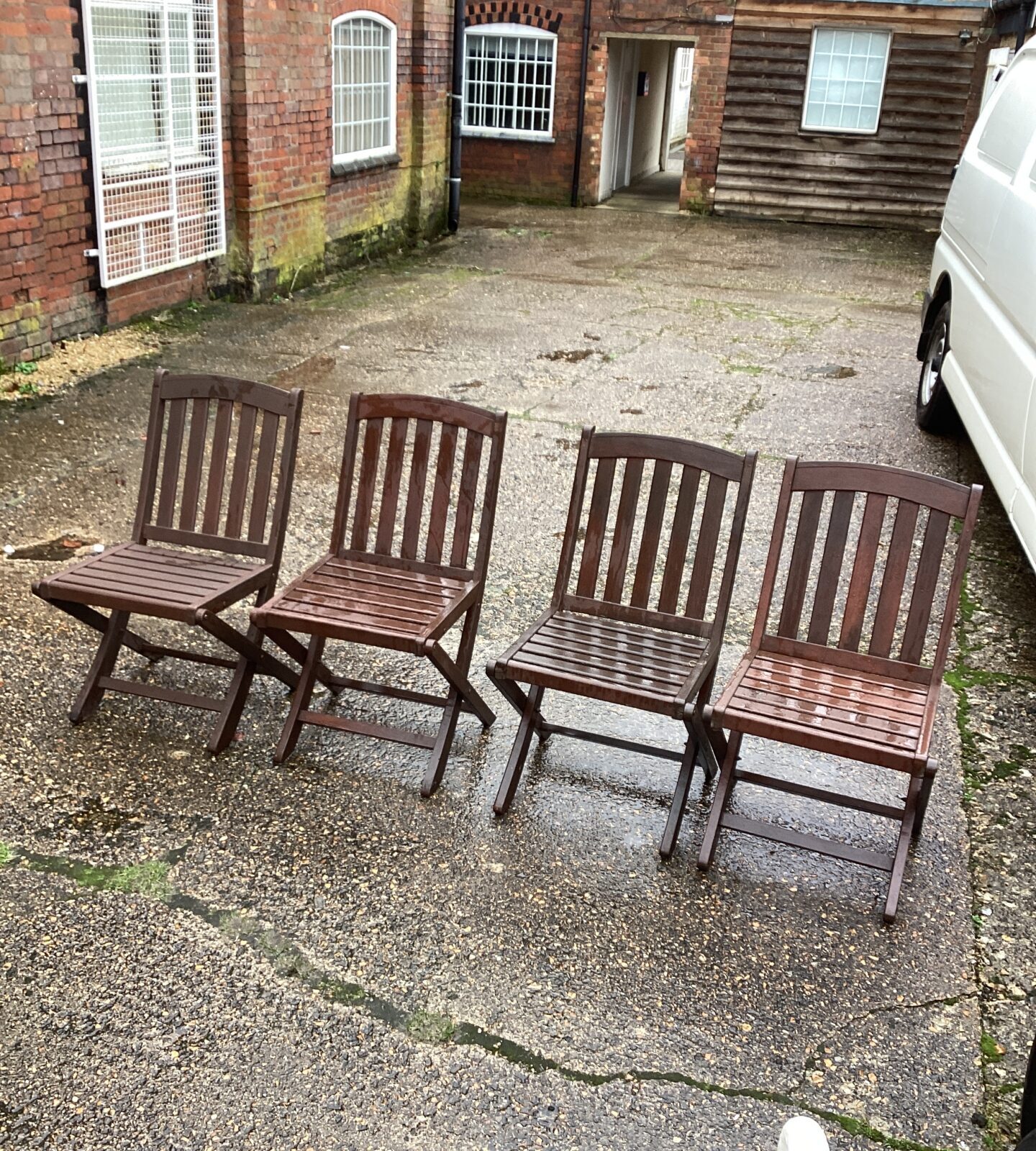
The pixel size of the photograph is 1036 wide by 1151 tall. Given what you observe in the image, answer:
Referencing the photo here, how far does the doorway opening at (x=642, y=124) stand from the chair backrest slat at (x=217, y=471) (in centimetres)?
1471

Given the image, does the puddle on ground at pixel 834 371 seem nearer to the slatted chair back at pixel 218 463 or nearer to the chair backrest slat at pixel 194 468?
the slatted chair back at pixel 218 463

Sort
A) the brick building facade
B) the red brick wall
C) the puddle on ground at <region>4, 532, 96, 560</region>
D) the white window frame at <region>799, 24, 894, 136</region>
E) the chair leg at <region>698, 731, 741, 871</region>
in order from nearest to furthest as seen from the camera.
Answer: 1. the chair leg at <region>698, 731, 741, 871</region>
2. the puddle on ground at <region>4, 532, 96, 560</region>
3. the brick building facade
4. the white window frame at <region>799, 24, 894, 136</region>
5. the red brick wall

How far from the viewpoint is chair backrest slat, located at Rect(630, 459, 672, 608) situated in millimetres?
3824

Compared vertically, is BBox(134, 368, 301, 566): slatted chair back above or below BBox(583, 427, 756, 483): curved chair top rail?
below

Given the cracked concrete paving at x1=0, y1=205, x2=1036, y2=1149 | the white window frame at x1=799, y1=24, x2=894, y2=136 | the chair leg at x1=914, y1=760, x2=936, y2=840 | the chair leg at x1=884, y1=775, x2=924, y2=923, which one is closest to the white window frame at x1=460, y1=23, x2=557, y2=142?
the white window frame at x1=799, y1=24, x2=894, y2=136

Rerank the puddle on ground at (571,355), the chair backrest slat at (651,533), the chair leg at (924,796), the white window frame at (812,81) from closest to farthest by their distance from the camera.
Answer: the chair leg at (924,796) → the chair backrest slat at (651,533) → the puddle on ground at (571,355) → the white window frame at (812,81)

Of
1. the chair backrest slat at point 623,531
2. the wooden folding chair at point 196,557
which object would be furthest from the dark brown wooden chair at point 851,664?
the wooden folding chair at point 196,557

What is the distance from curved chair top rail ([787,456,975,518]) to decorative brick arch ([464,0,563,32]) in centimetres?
1544

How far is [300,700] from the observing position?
4008 mm

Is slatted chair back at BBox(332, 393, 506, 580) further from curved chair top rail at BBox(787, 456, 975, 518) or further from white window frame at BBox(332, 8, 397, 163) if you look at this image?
white window frame at BBox(332, 8, 397, 163)

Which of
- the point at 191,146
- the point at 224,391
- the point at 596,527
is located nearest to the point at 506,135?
the point at 191,146

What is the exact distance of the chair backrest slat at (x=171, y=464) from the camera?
434 centimetres

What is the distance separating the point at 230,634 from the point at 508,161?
15.7 metres

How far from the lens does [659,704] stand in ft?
11.1
